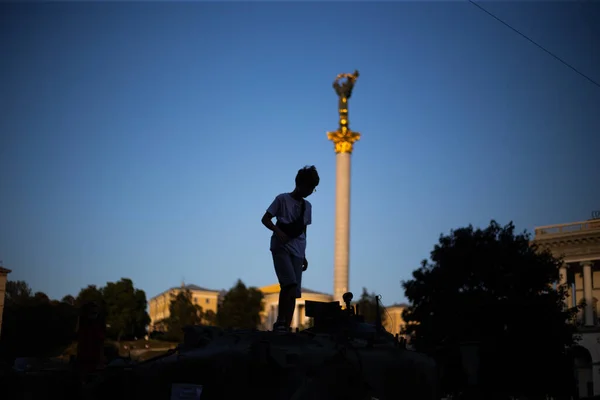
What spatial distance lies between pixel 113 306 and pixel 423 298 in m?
59.9

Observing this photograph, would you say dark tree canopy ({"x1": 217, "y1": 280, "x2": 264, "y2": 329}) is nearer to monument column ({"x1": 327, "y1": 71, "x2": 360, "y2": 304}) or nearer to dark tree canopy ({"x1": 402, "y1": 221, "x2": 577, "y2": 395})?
monument column ({"x1": 327, "y1": 71, "x2": 360, "y2": 304})

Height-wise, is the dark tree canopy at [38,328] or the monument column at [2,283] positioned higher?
the monument column at [2,283]

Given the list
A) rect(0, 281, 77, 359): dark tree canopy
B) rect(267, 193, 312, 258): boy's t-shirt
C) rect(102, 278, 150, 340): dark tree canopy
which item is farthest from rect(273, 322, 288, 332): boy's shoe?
rect(102, 278, 150, 340): dark tree canopy

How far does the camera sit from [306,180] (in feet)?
28.0

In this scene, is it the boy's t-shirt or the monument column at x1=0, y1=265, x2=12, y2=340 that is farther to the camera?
the monument column at x1=0, y1=265, x2=12, y2=340

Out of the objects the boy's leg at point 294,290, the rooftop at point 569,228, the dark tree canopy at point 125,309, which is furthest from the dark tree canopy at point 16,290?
the boy's leg at point 294,290

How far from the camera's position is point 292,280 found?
329 inches

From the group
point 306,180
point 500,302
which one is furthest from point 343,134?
point 306,180

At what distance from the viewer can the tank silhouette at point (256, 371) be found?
658 centimetres

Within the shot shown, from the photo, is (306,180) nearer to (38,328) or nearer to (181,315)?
(38,328)

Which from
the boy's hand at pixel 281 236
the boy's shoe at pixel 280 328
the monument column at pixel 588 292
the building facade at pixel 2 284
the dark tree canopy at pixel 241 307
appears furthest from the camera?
the dark tree canopy at pixel 241 307

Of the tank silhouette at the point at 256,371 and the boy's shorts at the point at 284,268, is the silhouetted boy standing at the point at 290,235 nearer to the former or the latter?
the boy's shorts at the point at 284,268

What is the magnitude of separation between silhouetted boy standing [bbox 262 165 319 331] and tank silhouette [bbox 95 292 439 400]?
0.83 meters

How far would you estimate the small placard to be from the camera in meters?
6.42
